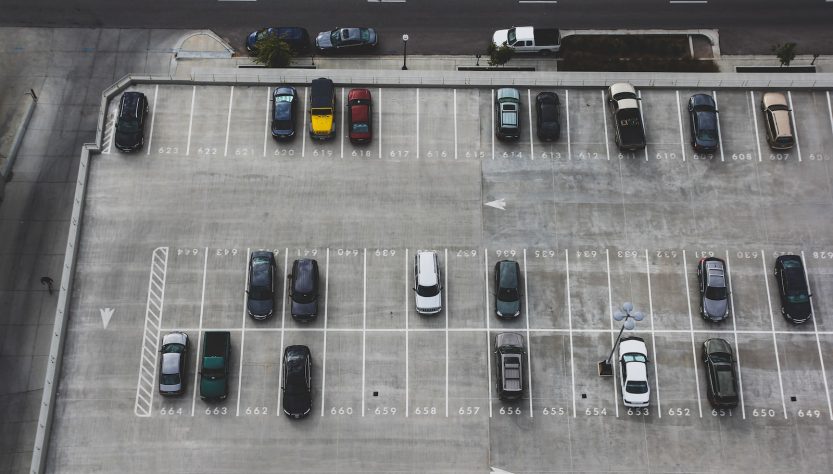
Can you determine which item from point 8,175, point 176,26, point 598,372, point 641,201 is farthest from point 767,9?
point 8,175

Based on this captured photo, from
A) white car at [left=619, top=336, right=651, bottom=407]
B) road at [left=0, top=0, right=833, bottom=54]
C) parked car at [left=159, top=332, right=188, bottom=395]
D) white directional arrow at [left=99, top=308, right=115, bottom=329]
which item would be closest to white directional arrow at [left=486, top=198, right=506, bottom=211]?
white car at [left=619, top=336, right=651, bottom=407]

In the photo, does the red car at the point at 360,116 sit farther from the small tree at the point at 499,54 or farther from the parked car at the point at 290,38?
the small tree at the point at 499,54

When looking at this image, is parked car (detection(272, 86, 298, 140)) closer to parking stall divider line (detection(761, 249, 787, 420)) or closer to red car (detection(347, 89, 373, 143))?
red car (detection(347, 89, 373, 143))

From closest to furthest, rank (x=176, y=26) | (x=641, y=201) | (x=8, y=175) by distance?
(x=641, y=201)
(x=8, y=175)
(x=176, y=26)

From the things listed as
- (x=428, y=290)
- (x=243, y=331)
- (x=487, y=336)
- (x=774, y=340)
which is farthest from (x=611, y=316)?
(x=243, y=331)

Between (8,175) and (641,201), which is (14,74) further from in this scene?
(641,201)

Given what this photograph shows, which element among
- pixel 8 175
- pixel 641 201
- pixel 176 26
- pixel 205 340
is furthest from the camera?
pixel 176 26

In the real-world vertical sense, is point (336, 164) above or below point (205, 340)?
above
